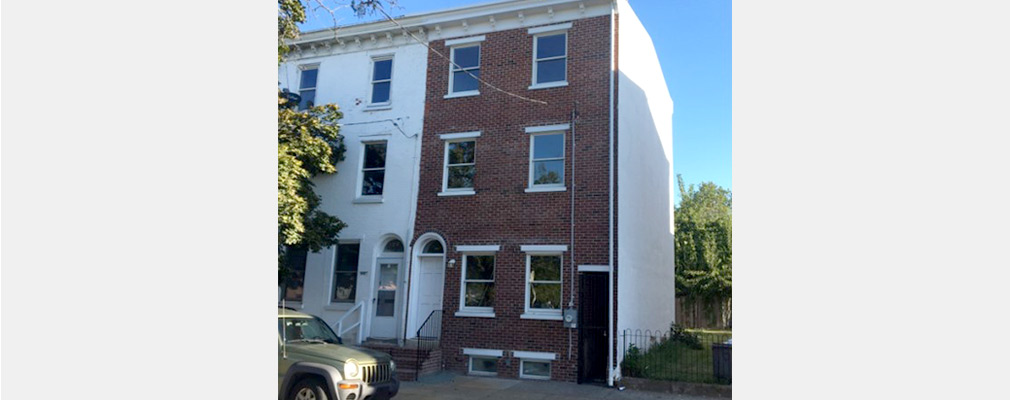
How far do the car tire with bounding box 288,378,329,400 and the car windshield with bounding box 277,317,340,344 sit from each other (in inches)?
32.5

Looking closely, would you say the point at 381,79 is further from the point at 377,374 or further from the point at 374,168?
the point at 377,374

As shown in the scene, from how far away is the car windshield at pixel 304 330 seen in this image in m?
8.95

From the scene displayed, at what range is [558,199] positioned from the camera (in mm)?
14328

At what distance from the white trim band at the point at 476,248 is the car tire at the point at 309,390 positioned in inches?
273

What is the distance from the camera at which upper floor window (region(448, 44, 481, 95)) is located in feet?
52.1

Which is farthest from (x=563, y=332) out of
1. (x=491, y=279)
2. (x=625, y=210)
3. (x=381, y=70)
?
(x=381, y=70)

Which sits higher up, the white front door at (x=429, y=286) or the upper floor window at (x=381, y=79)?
the upper floor window at (x=381, y=79)

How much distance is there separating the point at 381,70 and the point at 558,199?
244 inches

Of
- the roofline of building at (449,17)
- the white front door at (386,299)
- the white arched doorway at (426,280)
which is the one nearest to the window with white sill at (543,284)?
the white arched doorway at (426,280)

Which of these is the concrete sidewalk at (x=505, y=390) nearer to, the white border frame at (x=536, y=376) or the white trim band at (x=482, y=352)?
the white border frame at (x=536, y=376)

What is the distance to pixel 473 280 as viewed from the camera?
583 inches

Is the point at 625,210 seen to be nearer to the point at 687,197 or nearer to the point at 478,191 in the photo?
the point at 478,191

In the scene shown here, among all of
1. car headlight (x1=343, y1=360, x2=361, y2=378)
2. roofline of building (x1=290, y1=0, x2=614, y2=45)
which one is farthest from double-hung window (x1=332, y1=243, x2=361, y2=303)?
car headlight (x1=343, y1=360, x2=361, y2=378)

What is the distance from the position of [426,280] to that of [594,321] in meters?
4.19
